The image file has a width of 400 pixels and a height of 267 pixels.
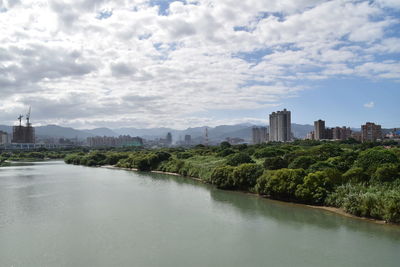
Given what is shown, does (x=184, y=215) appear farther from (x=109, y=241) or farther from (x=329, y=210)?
(x=329, y=210)

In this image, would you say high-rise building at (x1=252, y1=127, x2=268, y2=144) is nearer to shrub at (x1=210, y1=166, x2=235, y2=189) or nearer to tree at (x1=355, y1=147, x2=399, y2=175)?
shrub at (x1=210, y1=166, x2=235, y2=189)

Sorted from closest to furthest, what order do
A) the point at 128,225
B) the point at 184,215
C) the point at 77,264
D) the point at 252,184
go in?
the point at 77,264 → the point at 128,225 → the point at 184,215 → the point at 252,184

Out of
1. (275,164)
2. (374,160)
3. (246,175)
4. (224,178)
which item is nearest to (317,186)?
(374,160)

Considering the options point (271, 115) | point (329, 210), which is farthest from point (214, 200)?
point (271, 115)

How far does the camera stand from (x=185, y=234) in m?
15.6

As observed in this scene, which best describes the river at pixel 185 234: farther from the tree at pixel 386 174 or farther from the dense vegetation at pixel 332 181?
the tree at pixel 386 174

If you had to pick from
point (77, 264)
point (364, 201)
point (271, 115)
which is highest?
point (271, 115)

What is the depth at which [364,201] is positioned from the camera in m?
18.1

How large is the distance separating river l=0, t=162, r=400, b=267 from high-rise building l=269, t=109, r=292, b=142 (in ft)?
334

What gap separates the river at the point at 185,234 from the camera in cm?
1253

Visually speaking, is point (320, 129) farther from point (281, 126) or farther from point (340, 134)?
point (281, 126)

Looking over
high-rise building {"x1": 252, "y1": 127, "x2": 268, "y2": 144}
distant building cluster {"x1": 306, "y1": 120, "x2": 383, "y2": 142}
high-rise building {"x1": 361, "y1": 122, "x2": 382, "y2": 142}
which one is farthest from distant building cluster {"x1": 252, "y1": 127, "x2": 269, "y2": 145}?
high-rise building {"x1": 361, "y1": 122, "x2": 382, "y2": 142}

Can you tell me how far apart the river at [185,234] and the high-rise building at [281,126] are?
10186 centimetres

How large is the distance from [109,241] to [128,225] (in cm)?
271
